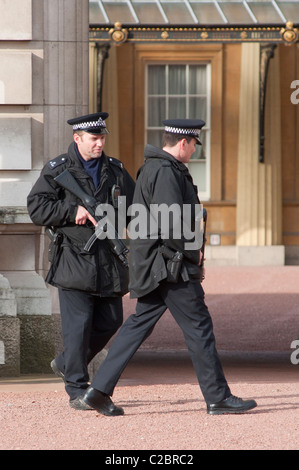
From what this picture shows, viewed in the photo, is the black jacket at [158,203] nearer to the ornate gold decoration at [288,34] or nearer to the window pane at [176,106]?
the ornate gold decoration at [288,34]

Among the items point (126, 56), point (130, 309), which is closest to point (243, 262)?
point (126, 56)

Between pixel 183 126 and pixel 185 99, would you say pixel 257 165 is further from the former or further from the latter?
pixel 183 126

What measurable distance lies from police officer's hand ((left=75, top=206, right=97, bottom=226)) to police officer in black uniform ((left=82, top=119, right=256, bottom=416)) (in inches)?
12.9

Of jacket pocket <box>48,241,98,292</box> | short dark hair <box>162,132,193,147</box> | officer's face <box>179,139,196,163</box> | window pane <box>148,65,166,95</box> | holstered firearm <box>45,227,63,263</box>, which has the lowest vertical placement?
jacket pocket <box>48,241,98,292</box>

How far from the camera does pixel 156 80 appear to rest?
774 inches

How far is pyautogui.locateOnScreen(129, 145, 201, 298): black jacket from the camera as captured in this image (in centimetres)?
607

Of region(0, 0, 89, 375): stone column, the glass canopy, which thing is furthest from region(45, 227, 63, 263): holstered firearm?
the glass canopy

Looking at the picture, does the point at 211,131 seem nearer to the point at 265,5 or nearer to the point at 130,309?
the point at 265,5

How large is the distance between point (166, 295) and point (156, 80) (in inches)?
545

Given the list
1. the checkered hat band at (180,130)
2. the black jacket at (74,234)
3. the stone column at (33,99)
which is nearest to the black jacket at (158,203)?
the checkered hat band at (180,130)

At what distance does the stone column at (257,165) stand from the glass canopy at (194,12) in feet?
2.57

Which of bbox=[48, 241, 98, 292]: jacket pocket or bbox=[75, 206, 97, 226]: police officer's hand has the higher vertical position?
bbox=[75, 206, 97, 226]: police officer's hand

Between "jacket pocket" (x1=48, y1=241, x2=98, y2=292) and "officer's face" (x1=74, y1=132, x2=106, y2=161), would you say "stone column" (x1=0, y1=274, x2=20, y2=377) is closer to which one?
"jacket pocket" (x1=48, y1=241, x2=98, y2=292)

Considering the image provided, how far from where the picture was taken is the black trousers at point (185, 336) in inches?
240
